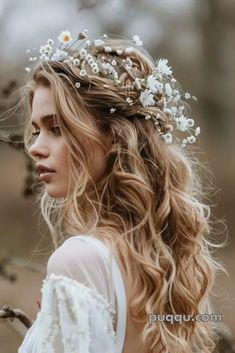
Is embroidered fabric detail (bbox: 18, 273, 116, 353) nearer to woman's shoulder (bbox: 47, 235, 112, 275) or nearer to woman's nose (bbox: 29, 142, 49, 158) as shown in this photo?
woman's shoulder (bbox: 47, 235, 112, 275)

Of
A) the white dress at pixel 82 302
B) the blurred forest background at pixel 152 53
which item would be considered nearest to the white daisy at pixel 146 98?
the white dress at pixel 82 302

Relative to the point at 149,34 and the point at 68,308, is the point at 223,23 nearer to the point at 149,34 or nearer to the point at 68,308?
the point at 149,34

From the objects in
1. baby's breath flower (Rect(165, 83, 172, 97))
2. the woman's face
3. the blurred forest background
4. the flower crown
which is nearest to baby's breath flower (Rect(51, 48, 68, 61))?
the flower crown

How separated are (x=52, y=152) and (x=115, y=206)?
0.55 feet

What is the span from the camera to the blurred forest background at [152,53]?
2766mm

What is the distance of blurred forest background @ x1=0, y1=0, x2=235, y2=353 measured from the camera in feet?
9.07

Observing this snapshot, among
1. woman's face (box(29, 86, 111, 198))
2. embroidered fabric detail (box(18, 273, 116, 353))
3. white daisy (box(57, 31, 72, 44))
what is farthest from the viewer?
white daisy (box(57, 31, 72, 44))

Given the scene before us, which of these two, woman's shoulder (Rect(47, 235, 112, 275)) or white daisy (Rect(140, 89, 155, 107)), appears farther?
white daisy (Rect(140, 89, 155, 107))

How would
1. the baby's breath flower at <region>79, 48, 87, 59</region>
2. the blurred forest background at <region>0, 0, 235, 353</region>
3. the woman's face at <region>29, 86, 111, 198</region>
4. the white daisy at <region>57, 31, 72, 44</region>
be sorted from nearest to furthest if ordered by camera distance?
the woman's face at <region>29, 86, 111, 198</region>
the baby's breath flower at <region>79, 48, 87, 59</region>
the white daisy at <region>57, 31, 72, 44</region>
the blurred forest background at <region>0, 0, 235, 353</region>

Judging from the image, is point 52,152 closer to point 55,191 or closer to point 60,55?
point 55,191

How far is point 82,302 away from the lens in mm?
1478

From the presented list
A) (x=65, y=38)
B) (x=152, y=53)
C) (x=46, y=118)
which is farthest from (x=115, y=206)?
(x=152, y=53)

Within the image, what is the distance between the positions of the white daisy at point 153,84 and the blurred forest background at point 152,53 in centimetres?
51

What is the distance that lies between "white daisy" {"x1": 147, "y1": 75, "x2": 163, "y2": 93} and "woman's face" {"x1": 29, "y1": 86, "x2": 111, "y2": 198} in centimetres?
21
